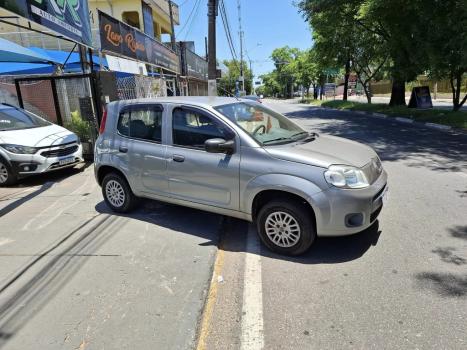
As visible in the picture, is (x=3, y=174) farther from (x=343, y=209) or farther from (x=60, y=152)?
(x=343, y=209)

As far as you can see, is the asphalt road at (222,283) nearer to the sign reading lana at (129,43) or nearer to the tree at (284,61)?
the sign reading lana at (129,43)

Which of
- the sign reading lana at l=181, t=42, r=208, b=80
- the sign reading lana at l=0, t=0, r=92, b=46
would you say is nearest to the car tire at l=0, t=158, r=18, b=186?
the sign reading lana at l=0, t=0, r=92, b=46

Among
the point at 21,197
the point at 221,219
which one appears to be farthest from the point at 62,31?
the point at 221,219

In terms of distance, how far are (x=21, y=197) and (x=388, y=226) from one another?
634 centimetres

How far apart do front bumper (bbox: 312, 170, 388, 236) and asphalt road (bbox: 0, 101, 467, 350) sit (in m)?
0.37

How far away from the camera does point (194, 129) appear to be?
15.4 feet

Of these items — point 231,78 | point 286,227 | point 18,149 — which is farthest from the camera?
point 231,78

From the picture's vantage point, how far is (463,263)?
3768mm

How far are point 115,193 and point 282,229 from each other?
284cm

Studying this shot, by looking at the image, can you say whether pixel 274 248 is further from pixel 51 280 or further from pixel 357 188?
pixel 51 280

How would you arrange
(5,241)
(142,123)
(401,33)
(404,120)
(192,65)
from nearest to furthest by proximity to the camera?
(5,241)
(142,123)
(401,33)
(404,120)
(192,65)

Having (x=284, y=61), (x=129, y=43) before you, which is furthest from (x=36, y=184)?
(x=284, y=61)

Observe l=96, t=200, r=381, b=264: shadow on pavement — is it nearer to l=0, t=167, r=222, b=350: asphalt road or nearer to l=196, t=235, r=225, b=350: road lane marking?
l=0, t=167, r=222, b=350: asphalt road

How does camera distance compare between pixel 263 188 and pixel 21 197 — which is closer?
pixel 263 188
